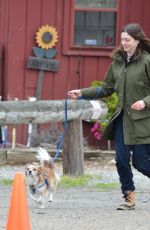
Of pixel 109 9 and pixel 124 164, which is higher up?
pixel 109 9

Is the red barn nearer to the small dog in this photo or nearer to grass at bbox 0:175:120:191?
Answer: grass at bbox 0:175:120:191

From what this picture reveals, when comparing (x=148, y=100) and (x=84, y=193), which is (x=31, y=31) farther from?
(x=148, y=100)

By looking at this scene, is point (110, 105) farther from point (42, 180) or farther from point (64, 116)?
point (42, 180)

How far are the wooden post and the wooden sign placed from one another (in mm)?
3255

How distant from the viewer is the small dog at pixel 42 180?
28.4 feet

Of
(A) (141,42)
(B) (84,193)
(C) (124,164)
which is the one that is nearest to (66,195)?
(B) (84,193)

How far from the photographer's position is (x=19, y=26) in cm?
1438

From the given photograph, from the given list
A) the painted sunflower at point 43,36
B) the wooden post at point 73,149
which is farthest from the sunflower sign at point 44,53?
the wooden post at point 73,149

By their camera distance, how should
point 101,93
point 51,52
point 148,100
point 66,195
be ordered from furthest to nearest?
point 51,52 < point 66,195 < point 101,93 < point 148,100

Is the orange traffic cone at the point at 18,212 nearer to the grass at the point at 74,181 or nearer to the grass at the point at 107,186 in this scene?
the grass at the point at 74,181

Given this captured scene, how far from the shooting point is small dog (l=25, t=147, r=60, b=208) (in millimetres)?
8664

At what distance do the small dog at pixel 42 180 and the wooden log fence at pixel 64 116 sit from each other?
1.73 metres

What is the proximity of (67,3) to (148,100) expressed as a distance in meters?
6.33

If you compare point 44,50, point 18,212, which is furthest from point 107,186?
point 18,212
